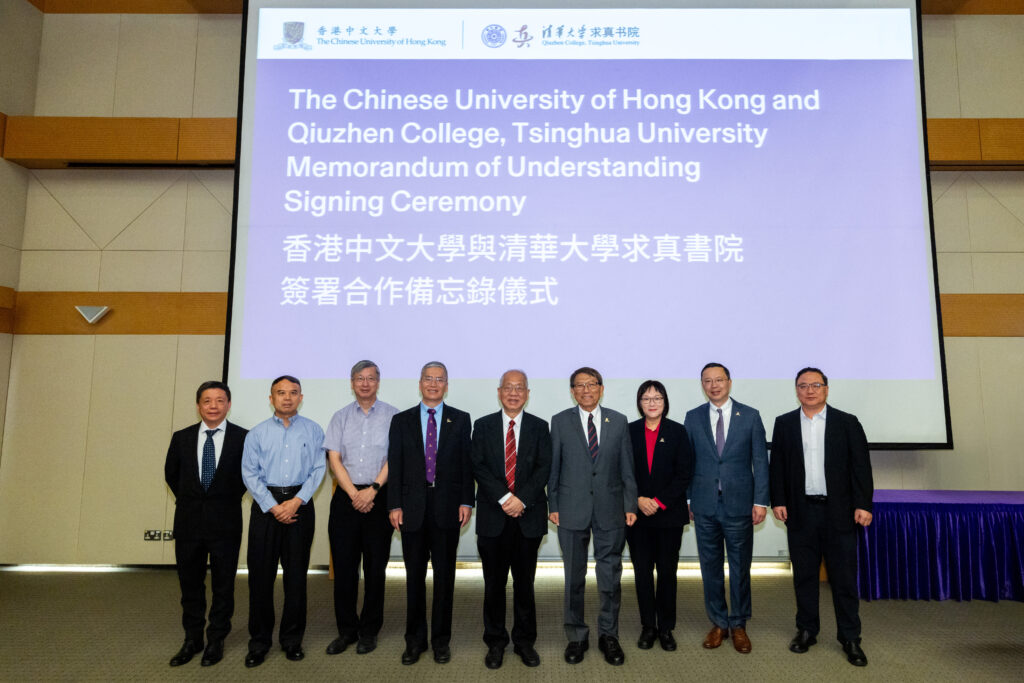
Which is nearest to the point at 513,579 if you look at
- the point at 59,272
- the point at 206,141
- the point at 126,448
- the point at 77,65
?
the point at 126,448

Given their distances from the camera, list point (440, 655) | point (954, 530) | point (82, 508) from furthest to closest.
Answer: point (82, 508), point (954, 530), point (440, 655)

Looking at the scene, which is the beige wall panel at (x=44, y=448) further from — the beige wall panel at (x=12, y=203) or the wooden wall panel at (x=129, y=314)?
the beige wall panel at (x=12, y=203)

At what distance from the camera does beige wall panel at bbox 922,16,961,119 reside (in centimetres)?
518

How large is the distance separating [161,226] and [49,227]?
967 mm

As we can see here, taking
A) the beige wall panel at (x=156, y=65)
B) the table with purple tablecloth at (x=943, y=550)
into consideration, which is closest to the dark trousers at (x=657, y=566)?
the table with purple tablecloth at (x=943, y=550)

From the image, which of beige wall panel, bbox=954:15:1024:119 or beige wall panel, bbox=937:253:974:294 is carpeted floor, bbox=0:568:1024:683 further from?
beige wall panel, bbox=954:15:1024:119

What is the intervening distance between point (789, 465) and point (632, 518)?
0.82m

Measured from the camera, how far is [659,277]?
4.11 meters

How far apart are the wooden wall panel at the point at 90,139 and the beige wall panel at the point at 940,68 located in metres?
6.22

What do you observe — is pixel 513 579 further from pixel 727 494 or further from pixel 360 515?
pixel 727 494

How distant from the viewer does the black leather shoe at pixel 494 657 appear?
2.82m

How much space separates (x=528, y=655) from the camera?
9.36 feet

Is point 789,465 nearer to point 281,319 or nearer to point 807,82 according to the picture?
point 807,82

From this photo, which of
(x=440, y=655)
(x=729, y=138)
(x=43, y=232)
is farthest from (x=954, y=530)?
(x=43, y=232)
